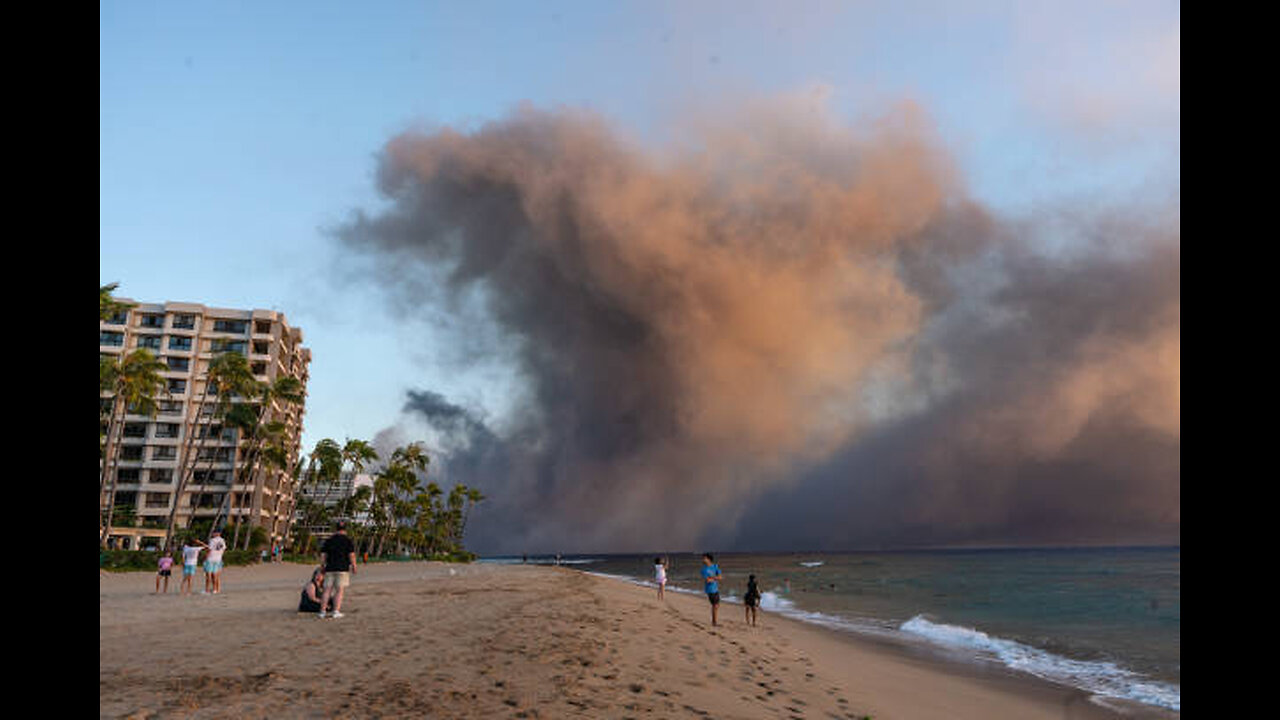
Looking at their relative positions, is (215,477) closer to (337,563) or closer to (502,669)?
(337,563)

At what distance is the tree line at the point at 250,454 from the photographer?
61.1m

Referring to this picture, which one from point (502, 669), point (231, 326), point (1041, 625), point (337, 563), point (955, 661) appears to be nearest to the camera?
point (502, 669)

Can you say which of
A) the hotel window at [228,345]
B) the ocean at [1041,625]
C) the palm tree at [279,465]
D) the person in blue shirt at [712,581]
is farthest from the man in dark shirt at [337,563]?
the hotel window at [228,345]

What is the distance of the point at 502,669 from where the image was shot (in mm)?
11156

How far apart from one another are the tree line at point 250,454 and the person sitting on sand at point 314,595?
16.9 metres

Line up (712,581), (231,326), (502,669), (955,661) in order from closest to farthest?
(502,669) < (712,581) < (955,661) < (231,326)

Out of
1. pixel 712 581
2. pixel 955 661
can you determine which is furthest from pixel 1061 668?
pixel 712 581

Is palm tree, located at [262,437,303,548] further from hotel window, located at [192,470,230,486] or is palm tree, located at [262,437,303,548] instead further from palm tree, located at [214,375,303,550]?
hotel window, located at [192,470,230,486]

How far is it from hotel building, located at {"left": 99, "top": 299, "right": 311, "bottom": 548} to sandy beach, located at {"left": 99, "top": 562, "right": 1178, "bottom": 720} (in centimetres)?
7578

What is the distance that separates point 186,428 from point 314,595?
289 ft

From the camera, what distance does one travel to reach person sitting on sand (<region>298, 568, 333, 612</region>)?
18019 millimetres
